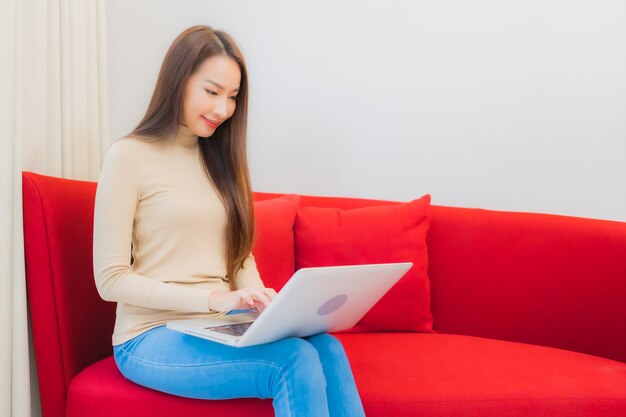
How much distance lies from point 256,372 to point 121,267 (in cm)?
40

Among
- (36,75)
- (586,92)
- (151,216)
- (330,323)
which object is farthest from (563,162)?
(36,75)

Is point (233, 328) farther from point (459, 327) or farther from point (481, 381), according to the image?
point (459, 327)

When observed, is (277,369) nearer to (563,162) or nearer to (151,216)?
(151,216)

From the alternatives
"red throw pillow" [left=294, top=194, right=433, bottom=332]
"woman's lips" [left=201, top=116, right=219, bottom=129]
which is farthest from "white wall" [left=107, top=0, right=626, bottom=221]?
"woman's lips" [left=201, top=116, right=219, bottom=129]

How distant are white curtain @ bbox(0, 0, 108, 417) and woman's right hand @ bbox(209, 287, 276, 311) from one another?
0.47 m

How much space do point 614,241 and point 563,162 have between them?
1.50ft

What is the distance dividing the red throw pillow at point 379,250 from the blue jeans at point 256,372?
0.63m

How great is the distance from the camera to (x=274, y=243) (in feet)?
7.15

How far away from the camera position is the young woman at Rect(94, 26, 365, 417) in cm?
148

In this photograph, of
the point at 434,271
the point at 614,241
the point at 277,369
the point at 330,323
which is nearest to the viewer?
the point at 277,369

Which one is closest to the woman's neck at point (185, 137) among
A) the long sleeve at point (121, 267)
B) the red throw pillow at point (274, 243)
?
the long sleeve at point (121, 267)

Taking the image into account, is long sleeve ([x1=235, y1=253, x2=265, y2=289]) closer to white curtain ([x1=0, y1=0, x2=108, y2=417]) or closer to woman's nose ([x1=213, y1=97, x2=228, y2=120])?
woman's nose ([x1=213, y1=97, x2=228, y2=120])

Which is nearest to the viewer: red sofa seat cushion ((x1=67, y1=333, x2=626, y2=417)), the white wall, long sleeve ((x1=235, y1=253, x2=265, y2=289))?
red sofa seat cushion ((x1=67, y1=333, x2=626, y2=417))

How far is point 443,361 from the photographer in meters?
1.89
